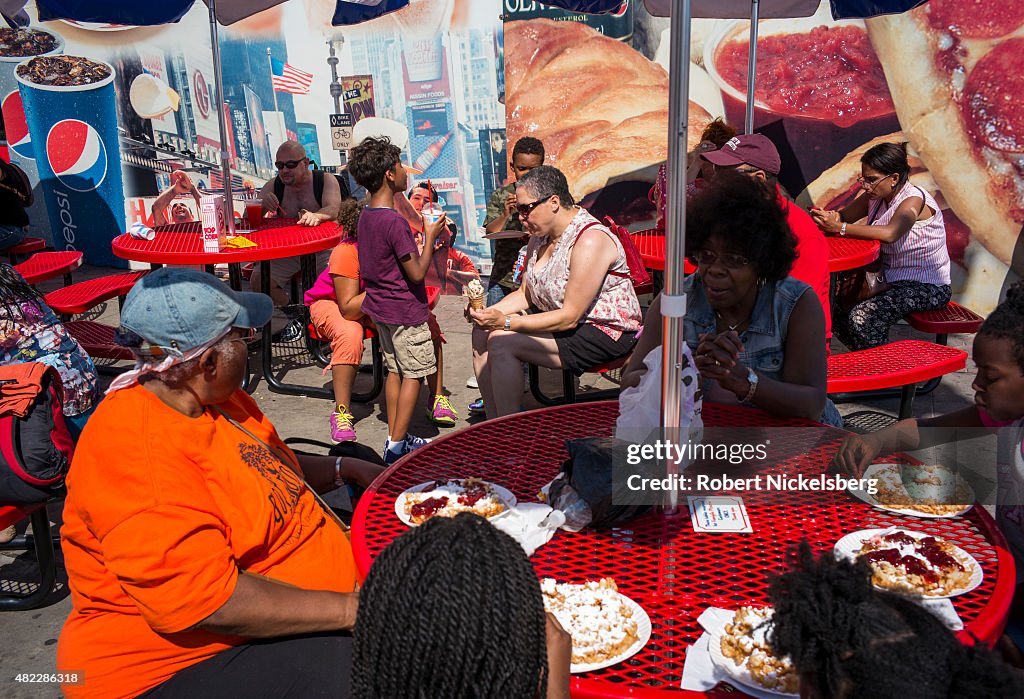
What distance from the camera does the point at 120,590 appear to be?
6.78 feet

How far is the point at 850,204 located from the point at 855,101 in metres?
0.95

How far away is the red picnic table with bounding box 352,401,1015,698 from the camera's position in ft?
6.10

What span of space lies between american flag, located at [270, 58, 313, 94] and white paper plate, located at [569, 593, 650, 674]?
22.4 ft

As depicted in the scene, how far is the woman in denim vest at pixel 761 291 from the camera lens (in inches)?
111

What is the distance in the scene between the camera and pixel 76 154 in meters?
8.80

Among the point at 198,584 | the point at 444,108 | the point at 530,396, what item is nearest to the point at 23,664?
the point at 198,584

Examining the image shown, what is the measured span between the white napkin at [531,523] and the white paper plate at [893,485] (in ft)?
2.75

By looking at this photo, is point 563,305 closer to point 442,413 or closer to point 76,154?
point 442,413

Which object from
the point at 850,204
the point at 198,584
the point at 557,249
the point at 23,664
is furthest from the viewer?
the point at 850,204

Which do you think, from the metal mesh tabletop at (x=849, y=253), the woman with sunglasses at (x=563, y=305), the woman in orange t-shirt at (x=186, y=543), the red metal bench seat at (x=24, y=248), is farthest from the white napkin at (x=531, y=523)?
the red metal bench seat at (x=24, y=248)

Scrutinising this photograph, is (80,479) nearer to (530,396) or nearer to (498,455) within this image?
(498,455)

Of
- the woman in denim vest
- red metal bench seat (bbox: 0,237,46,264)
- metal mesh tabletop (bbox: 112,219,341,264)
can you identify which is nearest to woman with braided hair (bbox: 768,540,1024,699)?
the woman in denim vest

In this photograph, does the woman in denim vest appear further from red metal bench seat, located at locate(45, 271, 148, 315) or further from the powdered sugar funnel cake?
red metal bench seat, located at locate(45, 271, 148, 315)

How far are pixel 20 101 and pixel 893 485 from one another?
9.18 meters
